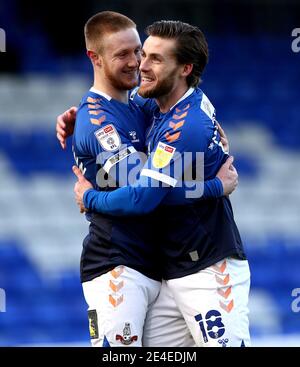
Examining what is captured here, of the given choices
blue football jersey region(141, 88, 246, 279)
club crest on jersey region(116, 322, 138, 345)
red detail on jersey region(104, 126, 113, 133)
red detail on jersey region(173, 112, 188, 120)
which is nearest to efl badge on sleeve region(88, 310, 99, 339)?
club crest on jersey region(116, 322, 138, 345)

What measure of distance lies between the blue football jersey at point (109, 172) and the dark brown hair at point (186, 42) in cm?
33

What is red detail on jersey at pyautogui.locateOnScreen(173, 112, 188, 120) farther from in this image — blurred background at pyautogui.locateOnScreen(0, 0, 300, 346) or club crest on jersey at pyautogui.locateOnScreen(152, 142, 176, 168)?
blurred background at pyautogui.locateOnScreen(0, 0, 300, 346)

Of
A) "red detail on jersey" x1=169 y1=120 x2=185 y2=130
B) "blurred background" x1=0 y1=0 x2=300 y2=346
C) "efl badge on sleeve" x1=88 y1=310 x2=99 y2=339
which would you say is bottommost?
"efl badge on sleeve" x1=88 y1=310 x2=99 y2=339

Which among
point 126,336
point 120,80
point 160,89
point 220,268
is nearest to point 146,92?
point 160,89

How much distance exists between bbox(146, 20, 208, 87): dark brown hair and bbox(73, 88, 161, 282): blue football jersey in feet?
1.10

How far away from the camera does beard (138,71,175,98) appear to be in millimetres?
4395

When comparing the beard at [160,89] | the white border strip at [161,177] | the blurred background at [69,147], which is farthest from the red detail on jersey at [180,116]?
the blurred background at [69,147]

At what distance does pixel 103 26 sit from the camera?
4562 millimetres

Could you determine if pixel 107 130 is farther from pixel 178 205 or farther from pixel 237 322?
pixel 237 322

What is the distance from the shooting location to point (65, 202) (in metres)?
8.76

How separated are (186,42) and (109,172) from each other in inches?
26.2

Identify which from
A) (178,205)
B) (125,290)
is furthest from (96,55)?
(125,290)

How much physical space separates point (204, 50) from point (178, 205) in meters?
0.70

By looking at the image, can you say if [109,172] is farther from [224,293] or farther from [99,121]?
[224,293]
